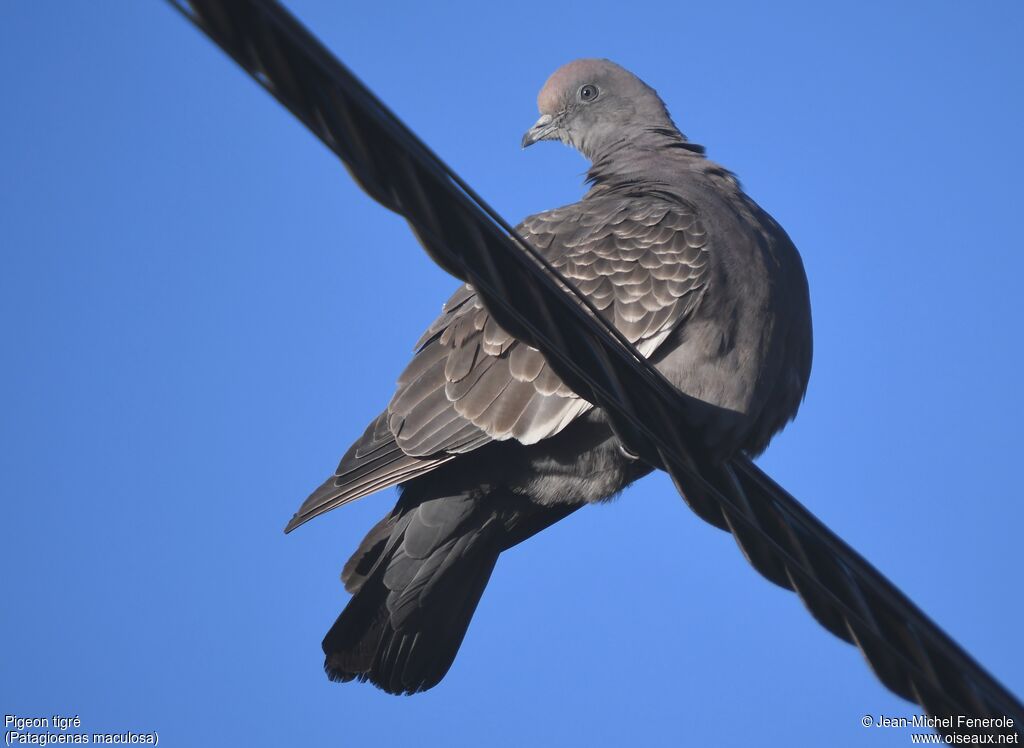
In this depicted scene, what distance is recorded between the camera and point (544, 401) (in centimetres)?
488

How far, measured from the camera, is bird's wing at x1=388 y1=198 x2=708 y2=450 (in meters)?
4.88

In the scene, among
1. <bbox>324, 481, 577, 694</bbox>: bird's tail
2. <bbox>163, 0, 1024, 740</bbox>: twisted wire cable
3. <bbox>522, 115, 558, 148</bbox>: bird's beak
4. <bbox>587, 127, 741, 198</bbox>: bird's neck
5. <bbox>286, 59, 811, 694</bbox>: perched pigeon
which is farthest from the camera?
<bbox>522, 115, 558, 148</bbox>: bird's beak

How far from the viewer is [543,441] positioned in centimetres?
507

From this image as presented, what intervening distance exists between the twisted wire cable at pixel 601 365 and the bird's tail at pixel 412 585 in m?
2.16

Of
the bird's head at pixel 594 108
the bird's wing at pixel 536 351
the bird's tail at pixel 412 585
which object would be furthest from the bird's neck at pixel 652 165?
the bird's tail at pixel 412 585

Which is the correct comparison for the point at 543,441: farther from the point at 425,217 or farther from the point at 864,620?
the point at 425,217

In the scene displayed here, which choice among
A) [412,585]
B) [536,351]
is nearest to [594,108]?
[536,351]

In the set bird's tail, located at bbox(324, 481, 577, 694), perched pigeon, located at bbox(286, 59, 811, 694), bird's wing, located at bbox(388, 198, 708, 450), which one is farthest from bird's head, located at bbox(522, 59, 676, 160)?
bird's tail, located at bbox(324, 481, 577, 694)

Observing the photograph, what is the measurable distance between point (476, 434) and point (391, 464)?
0.37m

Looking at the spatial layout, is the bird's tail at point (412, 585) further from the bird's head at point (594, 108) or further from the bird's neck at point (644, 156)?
the bird's head at point (594, 108)

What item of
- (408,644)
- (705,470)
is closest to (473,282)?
(705,470)

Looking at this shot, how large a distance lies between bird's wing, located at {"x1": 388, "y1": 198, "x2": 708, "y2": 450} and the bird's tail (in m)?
0.38

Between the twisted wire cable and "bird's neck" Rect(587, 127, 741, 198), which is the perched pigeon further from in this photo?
the twisted wire cable

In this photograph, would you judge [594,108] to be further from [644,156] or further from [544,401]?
[544,401]
